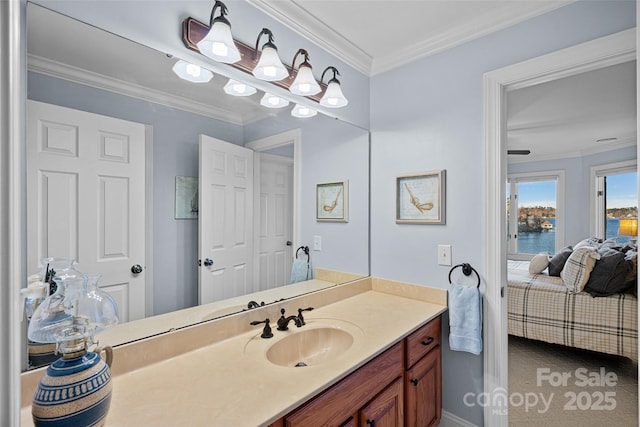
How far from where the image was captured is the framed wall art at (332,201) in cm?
203

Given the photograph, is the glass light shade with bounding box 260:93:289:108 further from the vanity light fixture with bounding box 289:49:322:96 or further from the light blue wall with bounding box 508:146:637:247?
the light blue wall with bounding box 508:146:637:247

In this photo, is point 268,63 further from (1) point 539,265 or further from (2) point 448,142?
(1) point 539,265

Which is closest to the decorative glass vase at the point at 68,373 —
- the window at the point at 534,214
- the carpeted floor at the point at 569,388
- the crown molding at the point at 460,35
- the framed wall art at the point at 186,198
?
the framed wall art at the point at 186,198

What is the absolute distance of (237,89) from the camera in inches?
59.2

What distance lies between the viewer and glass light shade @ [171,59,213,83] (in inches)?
50.9

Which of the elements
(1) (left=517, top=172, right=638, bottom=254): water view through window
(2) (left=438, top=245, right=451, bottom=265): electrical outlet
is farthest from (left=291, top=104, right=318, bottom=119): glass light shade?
(1) (left=517, top=172, right=638, bottom=254): water view through window

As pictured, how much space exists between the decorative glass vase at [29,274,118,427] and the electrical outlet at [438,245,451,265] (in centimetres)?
168

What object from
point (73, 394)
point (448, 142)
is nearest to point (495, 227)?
point (448, 142)

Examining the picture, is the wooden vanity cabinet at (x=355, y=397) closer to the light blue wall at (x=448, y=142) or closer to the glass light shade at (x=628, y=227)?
the light blue wall at (x=448, y=142)

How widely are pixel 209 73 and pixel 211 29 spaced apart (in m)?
0.18

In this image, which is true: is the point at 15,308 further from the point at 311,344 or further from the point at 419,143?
the point at 419,143

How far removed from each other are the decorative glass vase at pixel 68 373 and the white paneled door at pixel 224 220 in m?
0.52

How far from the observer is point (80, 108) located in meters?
Result: 1.04

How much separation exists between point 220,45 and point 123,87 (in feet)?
1.34
